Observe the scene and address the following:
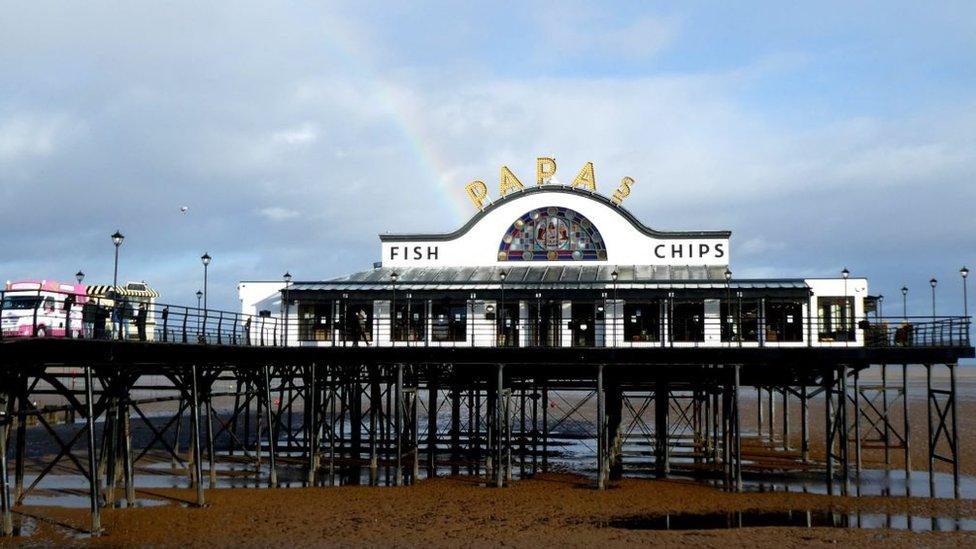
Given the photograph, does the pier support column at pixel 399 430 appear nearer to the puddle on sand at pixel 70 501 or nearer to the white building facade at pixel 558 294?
the white building facade at pixel 558 294

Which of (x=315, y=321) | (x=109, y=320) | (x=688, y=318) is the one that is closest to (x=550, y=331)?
(x=688, y=318)

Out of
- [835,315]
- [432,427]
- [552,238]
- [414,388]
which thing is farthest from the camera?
[552,238]

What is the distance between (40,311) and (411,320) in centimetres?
1250

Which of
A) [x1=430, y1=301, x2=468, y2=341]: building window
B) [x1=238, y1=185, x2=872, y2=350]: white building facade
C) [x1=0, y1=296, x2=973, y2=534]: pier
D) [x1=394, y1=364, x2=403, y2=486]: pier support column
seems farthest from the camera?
[x1=430, y1=301, x2=468, y2=341]: building window

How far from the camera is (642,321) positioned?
3566 centimetres

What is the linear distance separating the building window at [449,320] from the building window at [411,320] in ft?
1.58

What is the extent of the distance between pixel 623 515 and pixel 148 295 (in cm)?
7141

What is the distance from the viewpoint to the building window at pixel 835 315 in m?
34.7

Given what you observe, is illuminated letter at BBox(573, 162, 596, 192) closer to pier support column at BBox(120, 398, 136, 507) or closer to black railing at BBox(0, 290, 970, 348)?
black railing at BBox(0, 290, 970, 348)

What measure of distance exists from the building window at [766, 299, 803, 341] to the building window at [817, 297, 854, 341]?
2.43 feet

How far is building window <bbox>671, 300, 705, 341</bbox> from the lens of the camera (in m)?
35.7

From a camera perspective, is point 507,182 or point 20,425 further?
point 507,182

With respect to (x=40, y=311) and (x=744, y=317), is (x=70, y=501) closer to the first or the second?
(x=40, y=311)

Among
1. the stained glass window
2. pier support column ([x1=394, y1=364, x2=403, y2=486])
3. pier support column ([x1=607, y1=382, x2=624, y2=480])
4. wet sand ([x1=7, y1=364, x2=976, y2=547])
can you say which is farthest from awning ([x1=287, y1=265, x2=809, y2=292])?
wet sand ([x1=7, y1=364, x2=976, y2=547])
